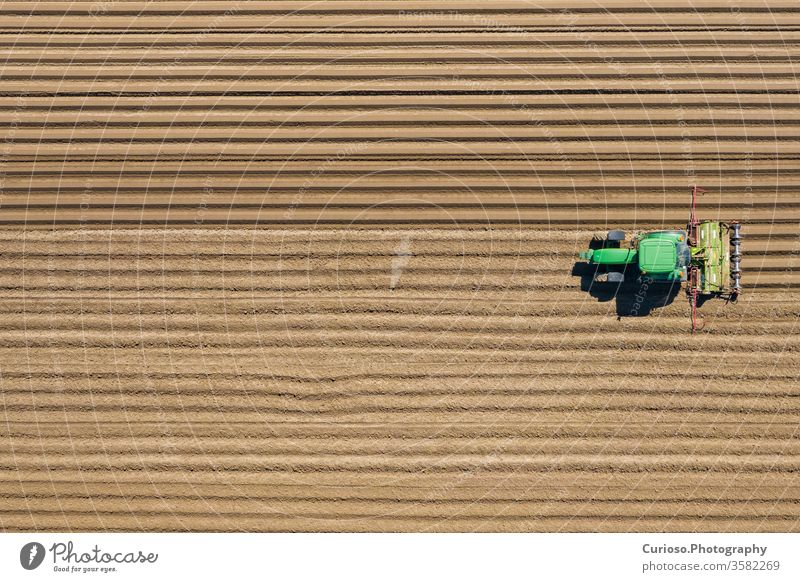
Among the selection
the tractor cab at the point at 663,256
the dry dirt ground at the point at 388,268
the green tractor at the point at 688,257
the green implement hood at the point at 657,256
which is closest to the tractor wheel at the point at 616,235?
the green tractor at the point at 688,257

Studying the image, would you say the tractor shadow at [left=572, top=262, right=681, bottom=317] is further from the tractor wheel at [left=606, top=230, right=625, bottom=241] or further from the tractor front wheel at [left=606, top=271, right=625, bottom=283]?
the tractor wheel at [left=606, top=230, right=625, bottom=241]

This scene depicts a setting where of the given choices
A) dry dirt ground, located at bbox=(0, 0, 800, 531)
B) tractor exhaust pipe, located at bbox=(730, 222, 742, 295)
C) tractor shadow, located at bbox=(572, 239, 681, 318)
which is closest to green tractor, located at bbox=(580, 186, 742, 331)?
tractor exhaust pipe, located at bbox=(730, 222, 742, 295)

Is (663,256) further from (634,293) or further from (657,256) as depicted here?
(634,293)

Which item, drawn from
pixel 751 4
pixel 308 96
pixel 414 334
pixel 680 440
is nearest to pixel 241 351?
pixel 414 334

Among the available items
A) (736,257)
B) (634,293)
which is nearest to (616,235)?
(634,293)

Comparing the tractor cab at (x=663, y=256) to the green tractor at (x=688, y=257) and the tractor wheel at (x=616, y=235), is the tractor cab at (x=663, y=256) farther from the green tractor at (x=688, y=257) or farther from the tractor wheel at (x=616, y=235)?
the tractor wheel at (x=616, y=235)
